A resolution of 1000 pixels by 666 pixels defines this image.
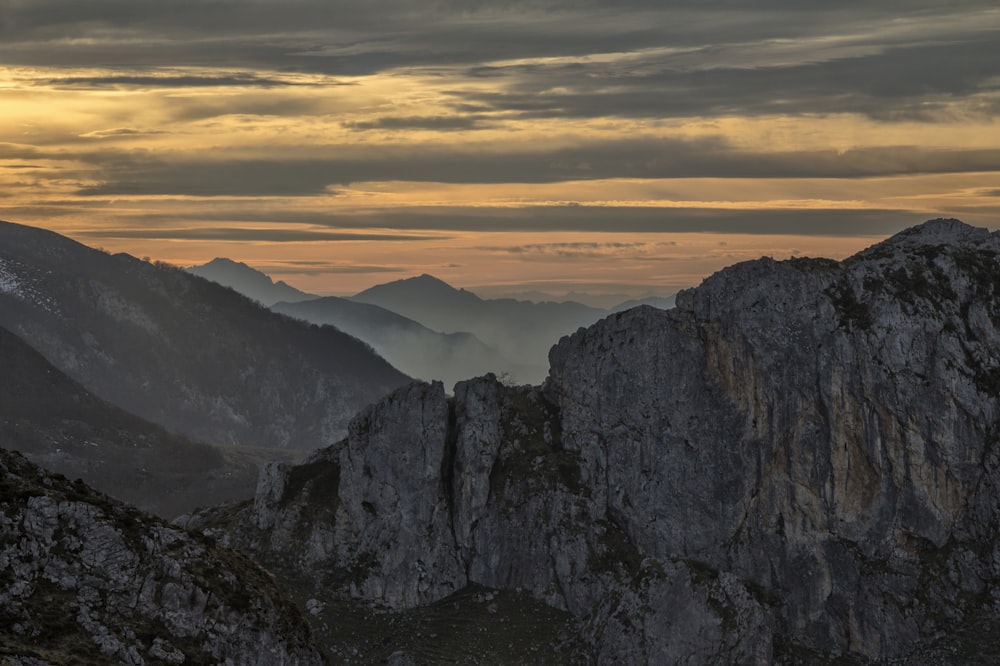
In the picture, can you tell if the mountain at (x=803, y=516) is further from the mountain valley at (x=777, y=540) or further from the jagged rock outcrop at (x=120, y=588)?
the jagged rock outcrop at (x=120, y=588)

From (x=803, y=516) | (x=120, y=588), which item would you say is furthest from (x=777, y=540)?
(x=120, y=588)

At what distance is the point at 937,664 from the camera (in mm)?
176250

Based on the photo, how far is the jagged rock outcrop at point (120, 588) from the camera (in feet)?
296

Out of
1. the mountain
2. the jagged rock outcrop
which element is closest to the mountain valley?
the mountain

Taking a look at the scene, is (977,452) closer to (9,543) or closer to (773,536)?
(773,536)

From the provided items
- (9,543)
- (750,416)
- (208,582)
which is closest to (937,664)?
(750,416)

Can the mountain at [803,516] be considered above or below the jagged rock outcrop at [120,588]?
below

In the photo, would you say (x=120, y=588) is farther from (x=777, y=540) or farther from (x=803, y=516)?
(x=803, y=516)

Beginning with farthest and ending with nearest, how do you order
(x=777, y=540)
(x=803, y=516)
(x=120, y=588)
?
(x=803, y=516), (x=777, y=540), (x=120, y=588)

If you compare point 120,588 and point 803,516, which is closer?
point 120,588

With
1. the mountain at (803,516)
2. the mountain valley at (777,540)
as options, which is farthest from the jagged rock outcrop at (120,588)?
the mountain at (803,516)

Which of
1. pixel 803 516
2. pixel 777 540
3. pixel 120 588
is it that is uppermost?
pixel 120 588

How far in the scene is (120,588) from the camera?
3752 inches

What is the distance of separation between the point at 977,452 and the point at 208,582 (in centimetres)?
13372
